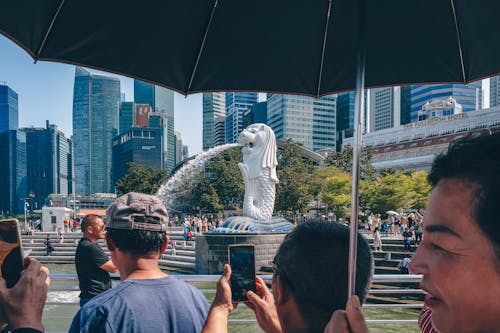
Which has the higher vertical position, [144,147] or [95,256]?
[144,147]

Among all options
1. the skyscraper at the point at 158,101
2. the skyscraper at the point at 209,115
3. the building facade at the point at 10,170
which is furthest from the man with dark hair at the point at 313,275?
the skyscraper at the point at 158,101

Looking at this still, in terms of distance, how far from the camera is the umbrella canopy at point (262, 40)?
212cm

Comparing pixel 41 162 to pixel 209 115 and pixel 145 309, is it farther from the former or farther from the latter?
pixel 145 309

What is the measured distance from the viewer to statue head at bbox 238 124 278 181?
15.7 meters

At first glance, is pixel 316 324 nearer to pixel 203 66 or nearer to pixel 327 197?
pixel 203 66

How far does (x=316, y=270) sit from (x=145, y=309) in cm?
72

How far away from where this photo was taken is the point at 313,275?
1159mm

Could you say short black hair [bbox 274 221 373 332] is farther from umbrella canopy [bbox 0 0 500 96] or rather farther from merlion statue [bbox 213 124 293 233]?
merlion statue [bbox 213 124 293 233]

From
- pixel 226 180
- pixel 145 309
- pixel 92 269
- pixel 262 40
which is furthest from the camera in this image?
pixel 226 180

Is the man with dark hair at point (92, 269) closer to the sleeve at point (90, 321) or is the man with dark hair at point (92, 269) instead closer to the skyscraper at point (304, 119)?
the sleeve at point (90, 321)

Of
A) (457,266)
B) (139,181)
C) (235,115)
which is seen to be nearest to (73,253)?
(139,181)

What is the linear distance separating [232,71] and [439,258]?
6.05ft

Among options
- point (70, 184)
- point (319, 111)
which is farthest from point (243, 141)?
point (70, 184)

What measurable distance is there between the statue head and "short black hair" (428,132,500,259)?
14.6 metres
